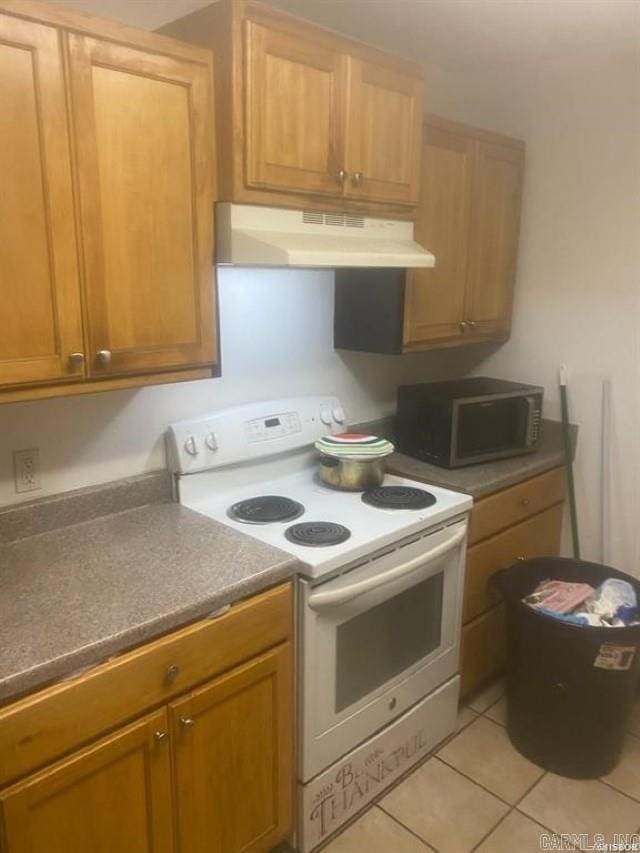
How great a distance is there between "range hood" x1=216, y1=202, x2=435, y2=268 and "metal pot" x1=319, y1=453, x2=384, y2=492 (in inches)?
26.0

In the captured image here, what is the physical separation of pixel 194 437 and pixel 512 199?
163 cm

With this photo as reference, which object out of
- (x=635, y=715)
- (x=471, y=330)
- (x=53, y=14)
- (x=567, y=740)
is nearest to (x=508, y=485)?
(x=471, y=330)

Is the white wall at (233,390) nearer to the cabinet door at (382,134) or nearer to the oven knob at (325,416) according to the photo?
the oven knob at (325,416)

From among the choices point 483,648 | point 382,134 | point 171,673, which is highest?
point 382,134

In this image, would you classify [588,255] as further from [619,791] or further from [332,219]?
[619,791]

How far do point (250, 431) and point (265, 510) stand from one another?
29cm

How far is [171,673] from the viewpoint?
135 cm

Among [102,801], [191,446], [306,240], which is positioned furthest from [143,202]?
[102,801]

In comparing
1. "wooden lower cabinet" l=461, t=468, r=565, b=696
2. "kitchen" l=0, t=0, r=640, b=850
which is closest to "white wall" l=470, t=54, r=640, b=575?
"kitchen" l=0, t=0, r=640, b=850

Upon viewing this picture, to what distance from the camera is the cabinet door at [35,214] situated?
123cm

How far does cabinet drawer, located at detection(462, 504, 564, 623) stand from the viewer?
2242mm

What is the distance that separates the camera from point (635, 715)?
7.73ft

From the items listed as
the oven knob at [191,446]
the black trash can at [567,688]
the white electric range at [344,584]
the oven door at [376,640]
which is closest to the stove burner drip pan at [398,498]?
the white electric range at [344,584]

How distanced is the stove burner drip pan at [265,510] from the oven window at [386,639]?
360mm
